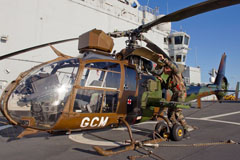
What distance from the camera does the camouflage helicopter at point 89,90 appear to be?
378cm

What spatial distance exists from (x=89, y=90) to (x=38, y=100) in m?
1.07

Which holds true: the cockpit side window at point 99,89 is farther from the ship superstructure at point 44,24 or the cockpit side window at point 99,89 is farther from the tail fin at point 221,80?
the ship superstructure at point 44,24

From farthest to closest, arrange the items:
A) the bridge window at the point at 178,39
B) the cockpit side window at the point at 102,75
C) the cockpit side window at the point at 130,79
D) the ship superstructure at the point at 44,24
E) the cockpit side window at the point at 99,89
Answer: the bridge window at the point at 178,39, the ship superstructure at the point at 44,24, the cockpit side window at the point at 130,79, the cockpit side window at the point at 102,75, the cockpit side window at the point at 99,89

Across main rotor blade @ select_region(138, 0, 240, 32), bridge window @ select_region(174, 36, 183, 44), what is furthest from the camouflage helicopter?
bridge window @ select_region(174, 36, 183, 44)

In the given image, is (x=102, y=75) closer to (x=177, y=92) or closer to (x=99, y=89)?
(x=99, y=89)

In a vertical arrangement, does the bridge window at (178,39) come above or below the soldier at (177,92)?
above

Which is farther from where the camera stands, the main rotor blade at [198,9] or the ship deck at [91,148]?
the ship deck at [91,148]

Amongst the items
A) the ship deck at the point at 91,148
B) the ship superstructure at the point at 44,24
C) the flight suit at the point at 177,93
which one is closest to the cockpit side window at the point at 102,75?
the ship deck at the point at 91,148

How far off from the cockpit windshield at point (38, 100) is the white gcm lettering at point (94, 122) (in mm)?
637

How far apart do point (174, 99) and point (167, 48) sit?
3333 cm

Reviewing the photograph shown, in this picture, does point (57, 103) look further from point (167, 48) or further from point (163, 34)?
point (167, 48)

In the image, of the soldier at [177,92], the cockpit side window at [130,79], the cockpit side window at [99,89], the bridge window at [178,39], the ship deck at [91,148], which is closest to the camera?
the ship deck at [91,148]

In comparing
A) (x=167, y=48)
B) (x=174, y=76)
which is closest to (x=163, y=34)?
(x=167, y=48)

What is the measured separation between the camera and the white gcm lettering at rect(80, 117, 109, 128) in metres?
4.20
